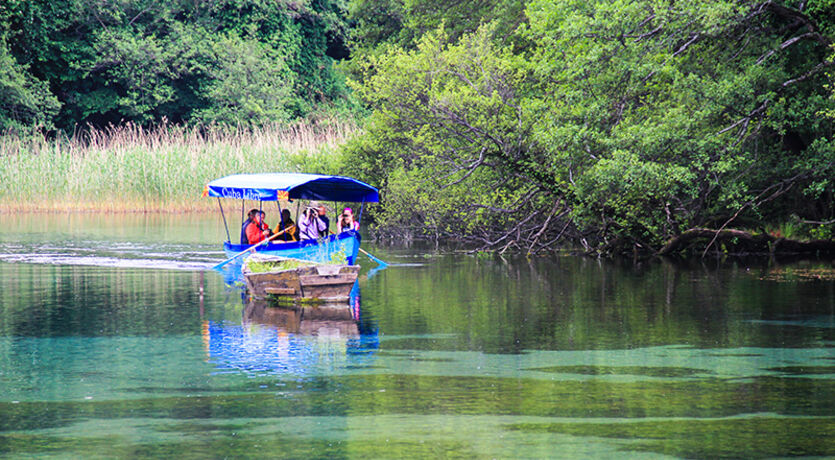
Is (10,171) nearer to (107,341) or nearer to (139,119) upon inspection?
(139,119)

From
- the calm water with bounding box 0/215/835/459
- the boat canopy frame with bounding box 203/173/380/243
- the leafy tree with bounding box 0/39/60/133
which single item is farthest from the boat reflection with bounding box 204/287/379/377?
the leafy tree with bounding box 0/39/60/133

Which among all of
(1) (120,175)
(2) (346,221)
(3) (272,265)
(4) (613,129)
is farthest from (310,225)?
(1) (120,175)

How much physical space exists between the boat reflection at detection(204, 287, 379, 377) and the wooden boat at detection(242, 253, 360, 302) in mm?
348

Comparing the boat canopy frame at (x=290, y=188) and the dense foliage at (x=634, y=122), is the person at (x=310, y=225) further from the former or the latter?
the dense foliage at (x=634, y=122)

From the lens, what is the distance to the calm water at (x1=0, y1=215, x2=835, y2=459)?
8.21 metres

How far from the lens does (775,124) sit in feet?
70.9

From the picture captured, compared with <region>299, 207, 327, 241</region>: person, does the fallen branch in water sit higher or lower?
lower

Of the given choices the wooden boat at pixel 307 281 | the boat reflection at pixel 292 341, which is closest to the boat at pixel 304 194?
the wooden boat at pixel 307 281

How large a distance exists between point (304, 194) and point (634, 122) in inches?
304

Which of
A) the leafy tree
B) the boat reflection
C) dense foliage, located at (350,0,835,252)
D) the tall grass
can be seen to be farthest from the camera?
the leafy tree

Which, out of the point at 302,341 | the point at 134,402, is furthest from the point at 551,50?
the point at 134,402

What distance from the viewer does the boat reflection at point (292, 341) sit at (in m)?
11.3

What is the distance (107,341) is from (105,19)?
45.3 m

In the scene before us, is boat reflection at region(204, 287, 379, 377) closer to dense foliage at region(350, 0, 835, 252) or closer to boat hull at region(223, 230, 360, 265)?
boat hull at region(223, 230, 360, 265)
